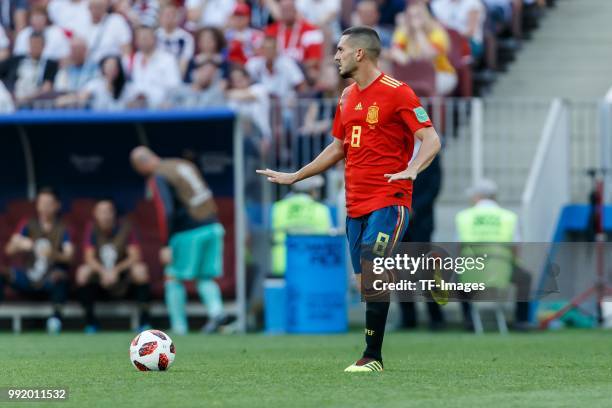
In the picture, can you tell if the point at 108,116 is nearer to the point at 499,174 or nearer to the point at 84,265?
the point at 84,265

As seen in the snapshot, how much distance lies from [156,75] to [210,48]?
0.87 meters

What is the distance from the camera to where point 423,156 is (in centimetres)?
920

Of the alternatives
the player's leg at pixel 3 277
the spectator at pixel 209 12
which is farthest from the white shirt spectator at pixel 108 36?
the player's leg at pixel 3 277

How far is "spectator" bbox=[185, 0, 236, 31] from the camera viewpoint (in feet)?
68.6

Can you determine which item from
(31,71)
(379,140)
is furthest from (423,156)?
(31,71)

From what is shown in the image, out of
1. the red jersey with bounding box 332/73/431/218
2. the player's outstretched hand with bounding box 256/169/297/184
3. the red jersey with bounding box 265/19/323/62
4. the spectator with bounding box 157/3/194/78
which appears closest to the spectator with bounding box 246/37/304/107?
the red jersey with bounding box 265/19/323/62

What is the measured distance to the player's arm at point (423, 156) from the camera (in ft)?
29.7

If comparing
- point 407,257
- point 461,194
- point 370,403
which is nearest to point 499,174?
point 461,194

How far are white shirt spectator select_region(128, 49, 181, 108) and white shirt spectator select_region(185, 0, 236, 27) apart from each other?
1711 mm

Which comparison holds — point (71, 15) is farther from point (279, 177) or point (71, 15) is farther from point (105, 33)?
point (279, 177)

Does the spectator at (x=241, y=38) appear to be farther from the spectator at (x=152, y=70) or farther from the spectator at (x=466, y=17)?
the spectator at (x=466, y=17)

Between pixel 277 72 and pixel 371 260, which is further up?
pixel 277 72

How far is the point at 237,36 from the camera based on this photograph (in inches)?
798

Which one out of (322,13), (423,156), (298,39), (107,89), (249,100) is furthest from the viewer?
(322,13)
